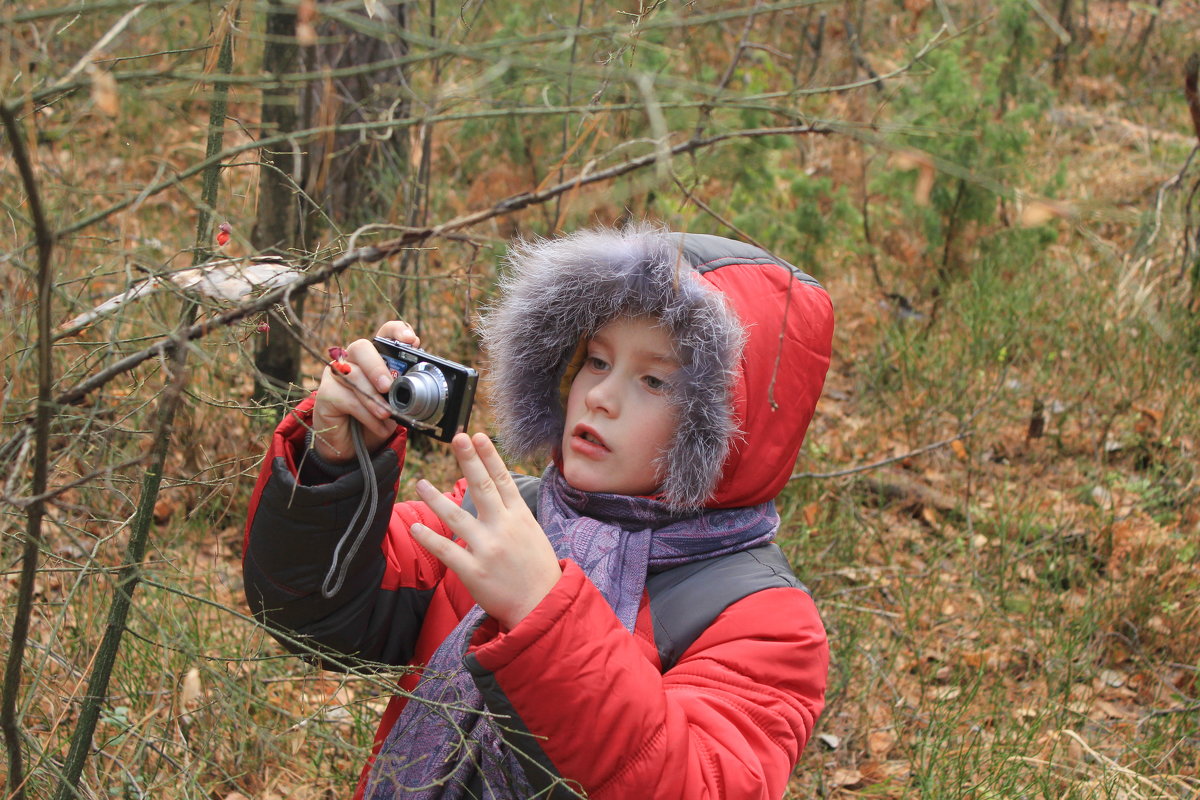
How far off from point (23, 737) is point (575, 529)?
0.98m

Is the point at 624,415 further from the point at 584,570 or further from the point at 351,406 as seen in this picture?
the point at 351,406

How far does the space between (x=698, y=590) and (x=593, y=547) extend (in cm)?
20

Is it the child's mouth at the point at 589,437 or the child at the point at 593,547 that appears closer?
the child at the point at 593,547

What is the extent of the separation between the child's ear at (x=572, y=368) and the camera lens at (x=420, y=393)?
0.57m

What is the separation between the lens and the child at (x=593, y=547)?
1.51 metres

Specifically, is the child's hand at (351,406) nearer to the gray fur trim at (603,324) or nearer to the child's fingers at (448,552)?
the child's fingers at (448,552)

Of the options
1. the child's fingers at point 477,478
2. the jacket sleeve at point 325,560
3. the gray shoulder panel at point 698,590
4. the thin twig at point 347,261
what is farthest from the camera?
the gray shoulder panel at point 698,590

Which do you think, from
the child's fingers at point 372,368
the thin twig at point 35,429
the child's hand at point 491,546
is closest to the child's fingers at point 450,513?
the child's hand at point 491,546

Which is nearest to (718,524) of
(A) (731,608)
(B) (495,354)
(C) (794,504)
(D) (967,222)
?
(A) (731,608)

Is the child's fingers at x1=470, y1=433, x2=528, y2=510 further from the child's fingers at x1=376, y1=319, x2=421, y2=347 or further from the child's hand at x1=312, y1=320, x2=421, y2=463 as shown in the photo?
the child's fingers at x1=376, y1=319, x2=421, y2=347

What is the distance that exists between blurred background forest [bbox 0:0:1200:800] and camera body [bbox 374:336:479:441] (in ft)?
0.56

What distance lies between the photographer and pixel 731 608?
1829mm

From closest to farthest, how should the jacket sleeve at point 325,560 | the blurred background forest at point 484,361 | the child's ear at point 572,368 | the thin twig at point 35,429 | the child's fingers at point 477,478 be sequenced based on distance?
1. the thin twig at point 35,429
2. the blurred background forest at point 484,361
3. the child's fingers at point 477,478
4. the jacket sleeve at point 325,560
5. the child's ear at point 572,368

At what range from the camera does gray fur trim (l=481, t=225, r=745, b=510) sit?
1.92 m
